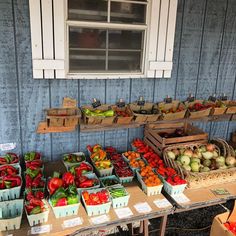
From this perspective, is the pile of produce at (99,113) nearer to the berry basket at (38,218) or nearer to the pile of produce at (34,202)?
the pile of produce at (34,202)

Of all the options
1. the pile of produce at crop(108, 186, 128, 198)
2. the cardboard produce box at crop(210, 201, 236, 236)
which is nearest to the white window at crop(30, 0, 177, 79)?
the pile of produce at crop(108, 186, 128, 198)

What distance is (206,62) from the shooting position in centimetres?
298

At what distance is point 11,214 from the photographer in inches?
75.1

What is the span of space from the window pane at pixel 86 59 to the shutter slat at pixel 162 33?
556 millimetres

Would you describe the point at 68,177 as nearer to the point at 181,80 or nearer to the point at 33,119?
the point at 33,119

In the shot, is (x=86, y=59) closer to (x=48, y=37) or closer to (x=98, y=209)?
(x=48, y=37)

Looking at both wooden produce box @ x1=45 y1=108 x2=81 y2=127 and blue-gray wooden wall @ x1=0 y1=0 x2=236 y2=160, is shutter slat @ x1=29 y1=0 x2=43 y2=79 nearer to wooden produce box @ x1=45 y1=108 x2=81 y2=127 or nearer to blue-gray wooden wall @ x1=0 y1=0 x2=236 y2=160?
blue-gray wooden wall @ x1=0 y1=0 x2=236 y2=160

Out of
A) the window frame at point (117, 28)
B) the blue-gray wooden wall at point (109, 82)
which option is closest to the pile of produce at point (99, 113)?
the blue-gray wooden wall at point (109, 82)

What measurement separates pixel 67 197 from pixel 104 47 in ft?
4.79

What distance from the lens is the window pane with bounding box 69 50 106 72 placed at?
2570 mm

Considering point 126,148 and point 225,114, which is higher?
point 225,114

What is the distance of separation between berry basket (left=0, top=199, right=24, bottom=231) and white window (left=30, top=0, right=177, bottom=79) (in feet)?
3.53

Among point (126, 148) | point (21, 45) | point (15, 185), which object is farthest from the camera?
point (126, 148)

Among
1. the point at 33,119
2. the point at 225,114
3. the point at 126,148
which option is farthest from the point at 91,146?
the point at 225,114
